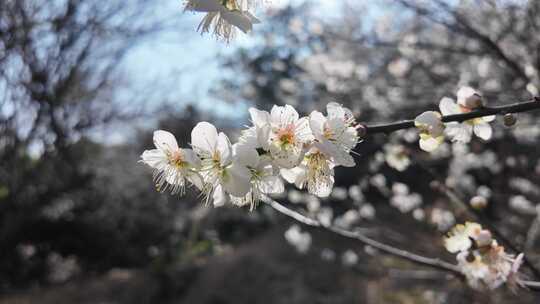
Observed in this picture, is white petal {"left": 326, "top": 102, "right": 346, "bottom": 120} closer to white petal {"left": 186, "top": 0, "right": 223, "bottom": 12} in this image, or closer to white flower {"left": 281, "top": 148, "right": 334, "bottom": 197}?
white flower {"left": 281, "top": 148, "right": 334, "bottom": 197}

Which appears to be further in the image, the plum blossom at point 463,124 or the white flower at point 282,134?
the plum blossom at point 463,124

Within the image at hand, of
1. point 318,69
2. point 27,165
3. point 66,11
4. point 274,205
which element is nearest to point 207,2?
point 274,205

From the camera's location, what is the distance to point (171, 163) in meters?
0.89

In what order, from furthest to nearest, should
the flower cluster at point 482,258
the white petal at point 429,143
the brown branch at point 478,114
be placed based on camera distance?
the flower cluster at point 482,258 → the white petal at point 429,143 → the brown branch at point 478,114

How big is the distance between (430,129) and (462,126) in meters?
0.15

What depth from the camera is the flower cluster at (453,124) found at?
34.2 inches

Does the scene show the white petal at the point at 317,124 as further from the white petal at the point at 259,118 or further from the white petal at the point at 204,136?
the white petal at the point at 204,136

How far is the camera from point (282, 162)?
0.77 meters

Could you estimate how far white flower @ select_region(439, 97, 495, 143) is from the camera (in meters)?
0.95

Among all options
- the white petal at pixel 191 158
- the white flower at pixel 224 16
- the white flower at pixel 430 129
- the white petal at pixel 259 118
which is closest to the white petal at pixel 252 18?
the white flower at pixel 224 16

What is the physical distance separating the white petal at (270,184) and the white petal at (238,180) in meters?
0.05

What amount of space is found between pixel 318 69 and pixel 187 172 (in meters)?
4.40

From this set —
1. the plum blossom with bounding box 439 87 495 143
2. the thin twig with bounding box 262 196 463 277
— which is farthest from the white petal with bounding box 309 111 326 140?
the thin twig with bounding box 262 196 463 277

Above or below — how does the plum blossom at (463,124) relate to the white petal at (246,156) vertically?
below
